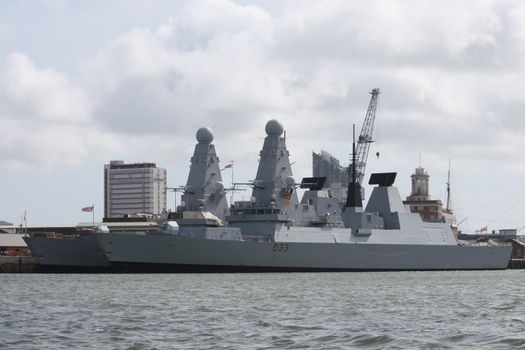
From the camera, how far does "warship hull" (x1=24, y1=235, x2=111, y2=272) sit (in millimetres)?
67375

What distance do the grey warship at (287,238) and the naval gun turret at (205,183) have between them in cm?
78

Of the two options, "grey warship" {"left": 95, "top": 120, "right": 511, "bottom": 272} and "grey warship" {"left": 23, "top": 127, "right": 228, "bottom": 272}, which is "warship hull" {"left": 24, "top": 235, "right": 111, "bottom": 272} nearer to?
"grey warship" {"left": 23, "top": 127, "right": 228, "bottom": 272}

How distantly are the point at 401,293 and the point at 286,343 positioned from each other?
748 inches

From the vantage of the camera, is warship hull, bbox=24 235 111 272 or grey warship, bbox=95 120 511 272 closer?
grey warship, bbox=95 120 511 272

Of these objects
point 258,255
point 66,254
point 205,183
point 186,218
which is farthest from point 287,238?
point 66,254

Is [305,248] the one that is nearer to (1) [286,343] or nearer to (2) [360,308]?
(2) [360,308]

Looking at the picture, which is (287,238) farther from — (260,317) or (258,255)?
(260,317)

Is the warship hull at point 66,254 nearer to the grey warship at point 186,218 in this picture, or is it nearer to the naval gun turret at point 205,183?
the grey warship at point 186,218

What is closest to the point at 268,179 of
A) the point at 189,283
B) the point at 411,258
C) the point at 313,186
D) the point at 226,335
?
the point at 313,186

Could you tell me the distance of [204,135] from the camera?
74250mm

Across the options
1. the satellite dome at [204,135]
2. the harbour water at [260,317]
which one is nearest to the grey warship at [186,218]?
the satellite dome at [204,135]

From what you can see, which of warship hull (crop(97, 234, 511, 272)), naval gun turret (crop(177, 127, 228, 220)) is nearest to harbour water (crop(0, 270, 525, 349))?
warship hull (crop(97, 234, 511, 272))

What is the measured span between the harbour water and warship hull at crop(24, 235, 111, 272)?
19.7 metres

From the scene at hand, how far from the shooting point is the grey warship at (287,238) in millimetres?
62188
